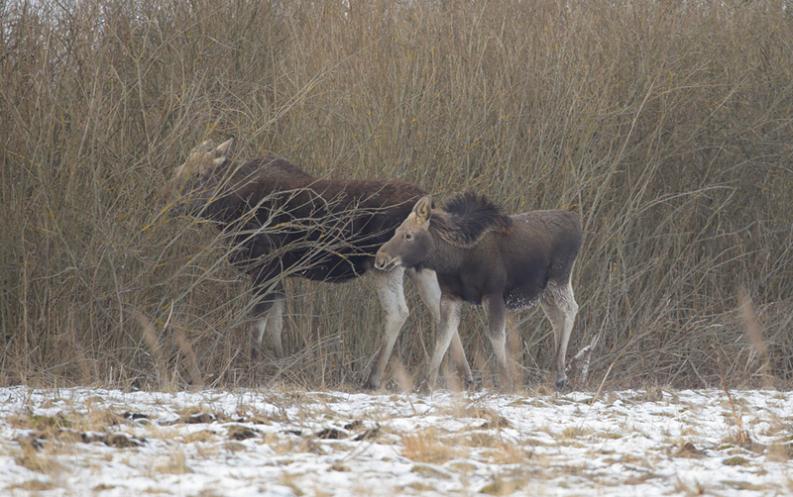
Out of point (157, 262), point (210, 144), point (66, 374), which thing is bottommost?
point (66, 374)

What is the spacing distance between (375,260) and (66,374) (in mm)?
2564

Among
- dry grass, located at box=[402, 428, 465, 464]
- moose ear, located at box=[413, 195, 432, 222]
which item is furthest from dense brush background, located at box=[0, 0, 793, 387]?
dry grass, located at box=[402, 428, 465, 464]

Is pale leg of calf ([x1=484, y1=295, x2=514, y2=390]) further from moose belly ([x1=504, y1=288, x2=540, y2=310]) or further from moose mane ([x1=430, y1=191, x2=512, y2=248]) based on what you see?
moose mane ([x1=430, y1=191, x2=512, y2=248])

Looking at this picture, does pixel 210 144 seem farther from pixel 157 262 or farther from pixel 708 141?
pixel 708 141

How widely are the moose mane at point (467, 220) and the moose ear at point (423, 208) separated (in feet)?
0.47

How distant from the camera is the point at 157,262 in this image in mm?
9891

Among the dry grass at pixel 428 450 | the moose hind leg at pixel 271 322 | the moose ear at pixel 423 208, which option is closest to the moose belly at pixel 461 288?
the moose ear at pixel 423 208

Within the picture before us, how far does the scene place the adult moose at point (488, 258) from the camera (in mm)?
10258

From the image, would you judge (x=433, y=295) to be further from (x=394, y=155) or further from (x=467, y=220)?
(x=394, y=155)

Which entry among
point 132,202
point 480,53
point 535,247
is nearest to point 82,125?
point 132,202

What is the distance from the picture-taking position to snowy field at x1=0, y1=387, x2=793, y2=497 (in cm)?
570

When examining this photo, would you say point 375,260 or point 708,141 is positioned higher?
point 708,141

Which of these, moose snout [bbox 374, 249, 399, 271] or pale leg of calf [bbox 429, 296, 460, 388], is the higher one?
moose snout [bbox 374, 249, 399, 271]

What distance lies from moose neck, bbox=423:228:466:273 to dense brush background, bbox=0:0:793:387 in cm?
139
